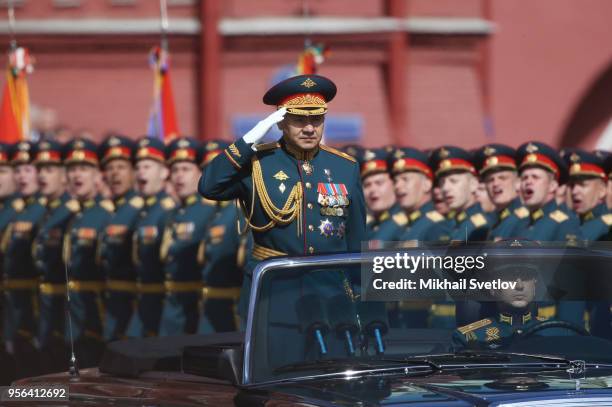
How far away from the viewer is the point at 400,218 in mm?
11312

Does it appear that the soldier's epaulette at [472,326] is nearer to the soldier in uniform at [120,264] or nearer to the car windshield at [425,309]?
the car windshield at [425,309]

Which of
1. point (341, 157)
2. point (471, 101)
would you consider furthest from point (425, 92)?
point (341, 157)

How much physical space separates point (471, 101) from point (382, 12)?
5.42ft

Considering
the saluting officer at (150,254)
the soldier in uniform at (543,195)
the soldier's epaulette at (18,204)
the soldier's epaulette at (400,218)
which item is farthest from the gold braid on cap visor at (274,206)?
the soldier's epaulette at (18,204)

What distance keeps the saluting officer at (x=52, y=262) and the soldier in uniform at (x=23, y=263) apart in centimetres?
10

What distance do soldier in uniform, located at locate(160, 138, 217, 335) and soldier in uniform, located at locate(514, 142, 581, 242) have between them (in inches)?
93.3

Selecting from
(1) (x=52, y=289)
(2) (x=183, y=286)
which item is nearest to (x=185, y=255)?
(2) (x=183, y=286)

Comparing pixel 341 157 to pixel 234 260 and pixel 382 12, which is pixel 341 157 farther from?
pixel 382 12

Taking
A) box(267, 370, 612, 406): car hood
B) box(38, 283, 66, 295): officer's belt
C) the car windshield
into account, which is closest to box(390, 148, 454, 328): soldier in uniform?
box(38, 283, 66, 295): officer's belt

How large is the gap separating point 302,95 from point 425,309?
1.71 m

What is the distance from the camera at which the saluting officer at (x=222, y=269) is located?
461 inches

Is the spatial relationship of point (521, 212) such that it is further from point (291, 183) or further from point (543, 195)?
point (291, 183)

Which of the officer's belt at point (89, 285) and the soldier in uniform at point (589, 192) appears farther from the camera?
the officer's belt at point (89, 285)

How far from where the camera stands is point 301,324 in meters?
6.26
